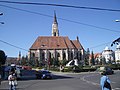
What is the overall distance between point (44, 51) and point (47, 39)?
5.95m

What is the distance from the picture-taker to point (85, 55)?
137 metres

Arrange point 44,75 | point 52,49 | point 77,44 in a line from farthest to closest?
point 77,44 → point 52,49 → point 44,75

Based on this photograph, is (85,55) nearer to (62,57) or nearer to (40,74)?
(62,57)

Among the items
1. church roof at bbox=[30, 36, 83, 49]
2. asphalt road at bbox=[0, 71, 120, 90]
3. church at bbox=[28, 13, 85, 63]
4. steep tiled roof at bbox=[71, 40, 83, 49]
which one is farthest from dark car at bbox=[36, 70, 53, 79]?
steep tiled roof at bbox=[71, 40, 83, 49]

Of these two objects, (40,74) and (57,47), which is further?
(57,47)

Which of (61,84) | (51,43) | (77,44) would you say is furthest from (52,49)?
(61,84)

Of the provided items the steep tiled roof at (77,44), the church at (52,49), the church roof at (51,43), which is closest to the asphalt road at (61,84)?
the church at (52,49)

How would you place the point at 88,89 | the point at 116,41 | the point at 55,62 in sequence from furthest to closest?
1. the point at 55,62
2. the point at 88,89
3. the point at 116,41

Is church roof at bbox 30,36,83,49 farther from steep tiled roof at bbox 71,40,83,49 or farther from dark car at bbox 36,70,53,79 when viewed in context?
dark car at bbox 36,70,53,79

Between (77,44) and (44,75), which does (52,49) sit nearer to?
(77,44)

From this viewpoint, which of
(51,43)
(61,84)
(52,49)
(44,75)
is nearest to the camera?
(61,84)

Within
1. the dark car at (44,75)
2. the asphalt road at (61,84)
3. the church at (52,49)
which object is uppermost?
the church at (52,49)

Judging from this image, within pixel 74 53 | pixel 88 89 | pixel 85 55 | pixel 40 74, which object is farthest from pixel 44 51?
pixel 88 89

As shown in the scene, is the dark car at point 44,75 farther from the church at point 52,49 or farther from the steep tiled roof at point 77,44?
the steep tiled roof at point 77,44
